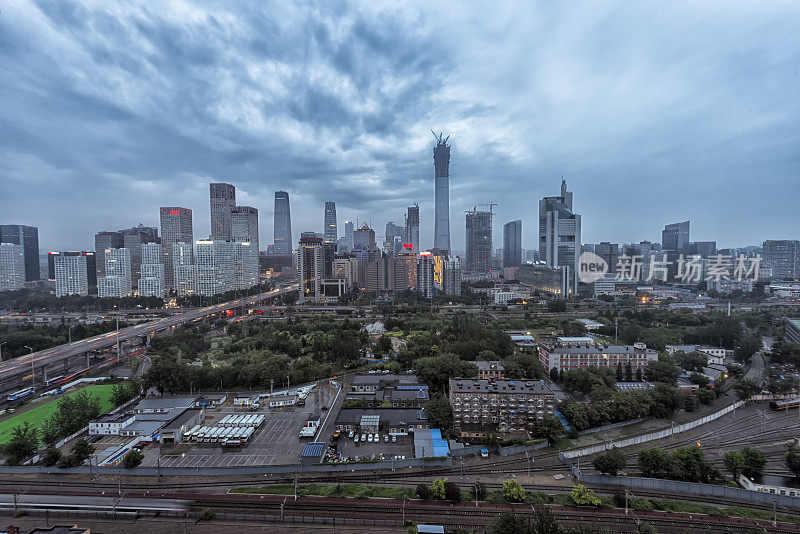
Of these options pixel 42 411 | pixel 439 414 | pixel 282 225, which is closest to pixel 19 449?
pixel 42 411

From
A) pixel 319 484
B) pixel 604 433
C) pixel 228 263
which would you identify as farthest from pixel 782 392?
pixel 228 263

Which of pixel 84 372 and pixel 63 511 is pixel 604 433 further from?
pixel 84 372

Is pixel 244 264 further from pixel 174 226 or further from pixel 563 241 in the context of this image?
pixel 563 241

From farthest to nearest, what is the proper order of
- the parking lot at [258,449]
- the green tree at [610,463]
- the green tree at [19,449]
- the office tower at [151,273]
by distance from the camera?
1. the office tower at [151,273]
2. the parking lot at [258,449]
3. the green tree at [19,449]
4. the green tree at [610,463]

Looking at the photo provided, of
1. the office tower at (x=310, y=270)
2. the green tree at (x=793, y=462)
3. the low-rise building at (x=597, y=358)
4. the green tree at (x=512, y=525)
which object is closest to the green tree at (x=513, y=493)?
the green tree at (x=512, y=525)

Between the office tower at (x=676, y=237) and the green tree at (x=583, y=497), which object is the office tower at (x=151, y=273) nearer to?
the green tree at (x=583, y=497)

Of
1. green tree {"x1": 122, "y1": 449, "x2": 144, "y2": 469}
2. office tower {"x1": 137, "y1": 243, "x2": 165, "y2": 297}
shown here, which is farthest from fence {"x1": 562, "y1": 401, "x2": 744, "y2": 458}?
office tower {"x1": 137, "y1": 243, "x2": 165, "y2": 297}

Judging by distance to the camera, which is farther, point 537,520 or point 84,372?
point 84,372
